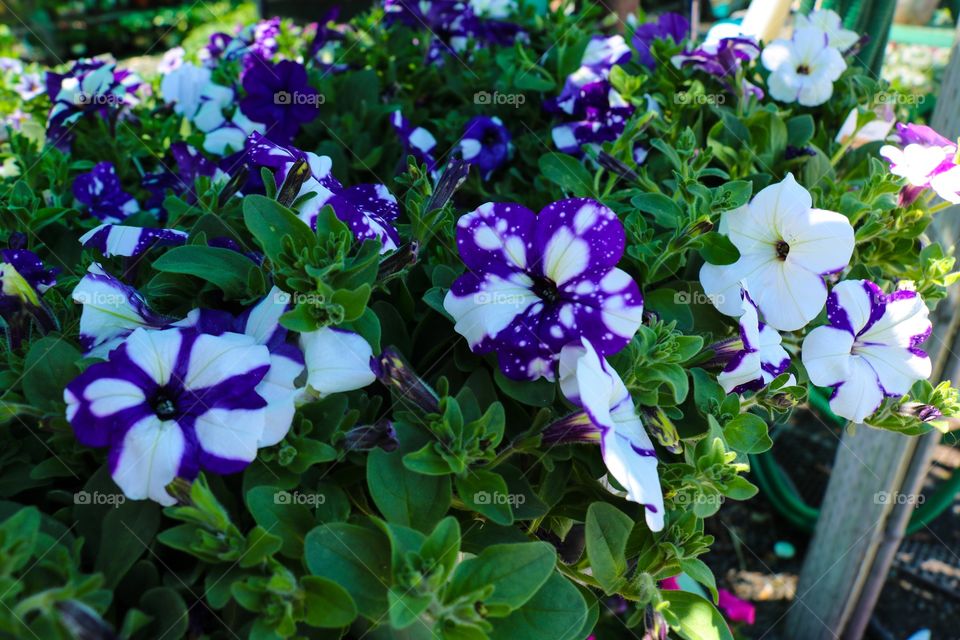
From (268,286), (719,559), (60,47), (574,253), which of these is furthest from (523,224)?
(60,47)

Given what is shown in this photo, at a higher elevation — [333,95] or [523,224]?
[523,224]

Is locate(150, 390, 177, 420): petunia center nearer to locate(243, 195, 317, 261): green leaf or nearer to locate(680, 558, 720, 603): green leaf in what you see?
locate(243, 195, 317, 261): green leaf

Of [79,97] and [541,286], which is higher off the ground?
[541,286]

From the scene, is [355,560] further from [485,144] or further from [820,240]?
[485,144]

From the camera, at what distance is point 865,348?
886 mm

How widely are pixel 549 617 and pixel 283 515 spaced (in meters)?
0.23

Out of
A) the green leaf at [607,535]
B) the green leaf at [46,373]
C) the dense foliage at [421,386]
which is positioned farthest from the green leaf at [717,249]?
the green leaf at [46,373]

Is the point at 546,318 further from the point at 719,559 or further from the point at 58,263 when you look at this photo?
the point at 719,559

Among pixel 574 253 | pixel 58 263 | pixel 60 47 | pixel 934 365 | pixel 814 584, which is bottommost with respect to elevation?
pixel 60 47

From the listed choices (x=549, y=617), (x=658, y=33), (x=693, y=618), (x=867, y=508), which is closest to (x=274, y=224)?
(x=549, y=617)

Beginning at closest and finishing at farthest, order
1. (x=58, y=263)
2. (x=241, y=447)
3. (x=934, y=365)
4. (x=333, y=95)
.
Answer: (x=241, y=447), (x=58, y=263), (x=333, y=95), (x=934, y=365)

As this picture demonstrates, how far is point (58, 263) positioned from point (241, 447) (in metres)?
0.61

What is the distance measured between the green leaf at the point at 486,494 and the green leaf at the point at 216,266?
0.85 ft

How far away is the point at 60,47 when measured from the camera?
7.27 meters
